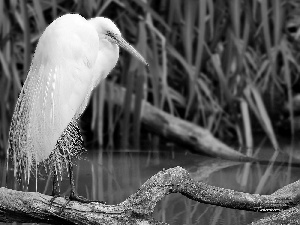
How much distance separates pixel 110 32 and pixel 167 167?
98 cm

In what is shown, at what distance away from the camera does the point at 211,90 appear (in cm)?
372

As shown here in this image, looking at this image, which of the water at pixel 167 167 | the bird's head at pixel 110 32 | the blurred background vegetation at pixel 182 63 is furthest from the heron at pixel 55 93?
the blurred background vegetation at pixel 182 63

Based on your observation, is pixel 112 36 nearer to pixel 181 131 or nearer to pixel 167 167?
pixel 167 167

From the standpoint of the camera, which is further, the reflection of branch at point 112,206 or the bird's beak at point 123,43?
the bird's beak at point 123,43

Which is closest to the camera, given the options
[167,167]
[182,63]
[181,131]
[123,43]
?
[123,43]

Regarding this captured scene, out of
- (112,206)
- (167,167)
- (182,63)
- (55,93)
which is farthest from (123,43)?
(182,63)

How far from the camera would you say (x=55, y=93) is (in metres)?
2.07

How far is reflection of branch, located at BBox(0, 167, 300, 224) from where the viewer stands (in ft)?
5.76

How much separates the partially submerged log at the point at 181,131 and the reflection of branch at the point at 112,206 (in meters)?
1.31

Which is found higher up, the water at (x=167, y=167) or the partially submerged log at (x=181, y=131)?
the partially submerged log at (x=181, y=131)

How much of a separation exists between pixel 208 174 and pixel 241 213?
59cm

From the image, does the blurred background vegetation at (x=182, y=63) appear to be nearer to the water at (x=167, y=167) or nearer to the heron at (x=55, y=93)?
the water at (x=167, y=167)

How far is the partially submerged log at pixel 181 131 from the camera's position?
316 centimetres

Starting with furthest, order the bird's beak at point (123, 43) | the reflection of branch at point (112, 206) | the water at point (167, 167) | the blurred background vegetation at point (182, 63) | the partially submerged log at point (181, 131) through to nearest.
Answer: the blurred background vegetation at point (182, 63) → the partially submerged log at point (181, 131) → the water at point (167, 167) → the bird's beak at point (123, 43) → the reflection of branch at point (112, 206)
